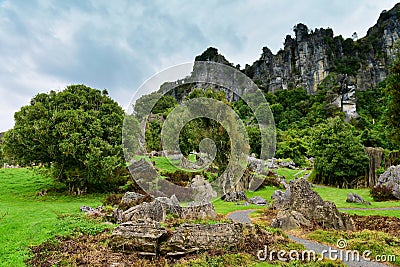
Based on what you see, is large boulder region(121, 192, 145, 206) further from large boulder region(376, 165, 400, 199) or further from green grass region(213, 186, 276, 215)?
large boulder region(376, 165, 400, 199)

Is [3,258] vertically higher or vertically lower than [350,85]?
lower

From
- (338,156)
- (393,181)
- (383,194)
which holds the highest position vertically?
(338,156)

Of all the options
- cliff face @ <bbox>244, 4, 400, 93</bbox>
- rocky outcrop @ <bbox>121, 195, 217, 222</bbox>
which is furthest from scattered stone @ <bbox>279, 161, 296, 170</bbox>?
cliff face @ <bbox>244, 4, 400, 93</bbox>

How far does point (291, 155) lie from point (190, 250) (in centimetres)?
4643

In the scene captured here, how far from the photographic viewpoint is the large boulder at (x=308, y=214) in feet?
43.5

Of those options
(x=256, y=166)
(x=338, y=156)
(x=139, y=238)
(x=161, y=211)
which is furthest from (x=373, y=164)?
(x=139, y=238)

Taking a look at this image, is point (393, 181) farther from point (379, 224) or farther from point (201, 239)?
point (201, 239)

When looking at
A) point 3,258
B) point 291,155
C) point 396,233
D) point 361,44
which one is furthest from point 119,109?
point 361,44

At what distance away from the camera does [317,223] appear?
13.5m

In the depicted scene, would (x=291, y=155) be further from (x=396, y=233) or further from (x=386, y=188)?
(x=396, y=233)

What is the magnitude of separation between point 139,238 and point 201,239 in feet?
6.64

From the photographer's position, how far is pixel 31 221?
1416 centimetres

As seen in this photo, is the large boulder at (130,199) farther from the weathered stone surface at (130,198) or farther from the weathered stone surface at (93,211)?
the weathered stone surface at (93,211)

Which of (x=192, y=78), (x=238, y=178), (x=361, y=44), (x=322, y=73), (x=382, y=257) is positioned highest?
(x=361, y=44)
